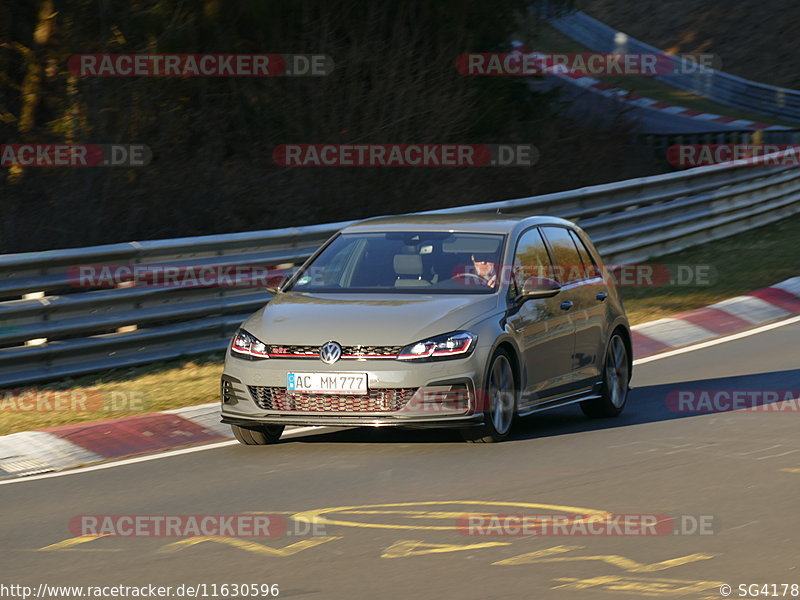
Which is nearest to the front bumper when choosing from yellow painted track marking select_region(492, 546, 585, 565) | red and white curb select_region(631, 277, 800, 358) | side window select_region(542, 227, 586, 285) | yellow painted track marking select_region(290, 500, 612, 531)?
yellow painted track marking select_region(290, 500, 612, 531)

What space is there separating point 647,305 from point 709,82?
108 feet

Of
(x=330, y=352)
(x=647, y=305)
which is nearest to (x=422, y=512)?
(x=330, y=352)

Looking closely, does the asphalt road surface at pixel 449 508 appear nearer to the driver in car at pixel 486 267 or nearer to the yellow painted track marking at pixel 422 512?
the yellow painted track marking at pixel 422 512

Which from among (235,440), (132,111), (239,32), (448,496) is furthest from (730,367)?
(239,32)

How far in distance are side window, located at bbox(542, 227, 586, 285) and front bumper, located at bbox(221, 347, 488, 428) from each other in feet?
5.91

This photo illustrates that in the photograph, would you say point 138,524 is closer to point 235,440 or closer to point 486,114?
point 235,440

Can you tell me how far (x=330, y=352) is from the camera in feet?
31.4

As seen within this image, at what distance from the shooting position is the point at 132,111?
21.2m

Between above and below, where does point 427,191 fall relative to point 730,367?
above

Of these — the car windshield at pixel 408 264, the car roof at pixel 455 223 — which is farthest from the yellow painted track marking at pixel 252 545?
the car roof at pixel 455 223

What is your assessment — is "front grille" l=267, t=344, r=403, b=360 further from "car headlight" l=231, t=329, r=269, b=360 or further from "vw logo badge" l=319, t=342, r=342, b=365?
"car headlight" l=231, t=329, r=269, b=360

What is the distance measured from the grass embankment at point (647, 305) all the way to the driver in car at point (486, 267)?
259 centimetres

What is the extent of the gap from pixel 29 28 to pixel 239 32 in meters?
3.36

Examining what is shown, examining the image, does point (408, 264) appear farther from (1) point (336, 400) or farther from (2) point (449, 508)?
(2) point (449, 508)
